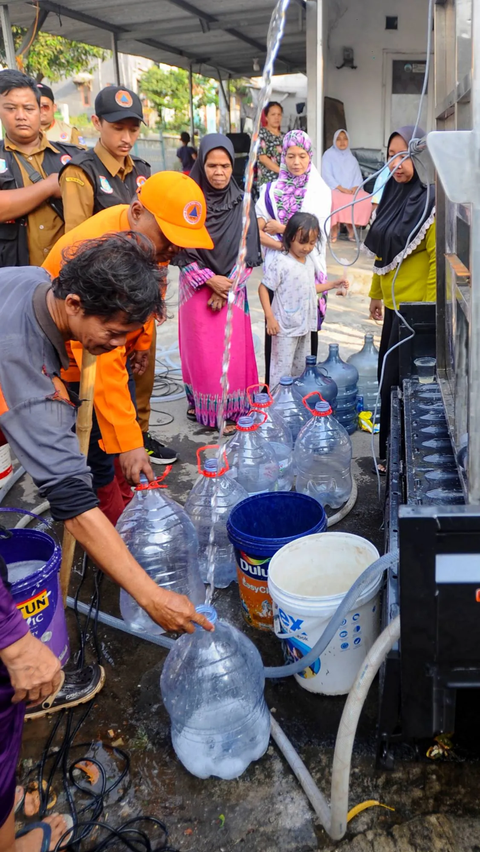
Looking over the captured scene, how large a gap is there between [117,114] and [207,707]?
3105 millimetres

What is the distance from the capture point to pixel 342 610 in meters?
1.96

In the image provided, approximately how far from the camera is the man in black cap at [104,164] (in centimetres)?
358

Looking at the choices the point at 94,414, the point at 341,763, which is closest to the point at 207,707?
the point at 341,763

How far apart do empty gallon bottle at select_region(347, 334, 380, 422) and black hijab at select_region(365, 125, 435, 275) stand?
100cm

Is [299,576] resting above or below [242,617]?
above

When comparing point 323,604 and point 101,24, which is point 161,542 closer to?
point 323,604

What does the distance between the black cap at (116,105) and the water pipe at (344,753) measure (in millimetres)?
3166

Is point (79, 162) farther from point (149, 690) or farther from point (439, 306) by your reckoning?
point (149, 690)

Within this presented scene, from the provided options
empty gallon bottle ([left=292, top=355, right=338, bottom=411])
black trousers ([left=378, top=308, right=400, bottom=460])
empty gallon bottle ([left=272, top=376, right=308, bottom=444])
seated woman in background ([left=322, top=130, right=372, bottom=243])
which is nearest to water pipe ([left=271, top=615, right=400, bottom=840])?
black trousers ([left=378, top=308, right=400, bottom=460])

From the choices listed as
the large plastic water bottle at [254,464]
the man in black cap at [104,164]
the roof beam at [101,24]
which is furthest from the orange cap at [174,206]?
the roof beam at [101,24]

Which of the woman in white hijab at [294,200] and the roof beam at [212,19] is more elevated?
the roof beam at [212,19]

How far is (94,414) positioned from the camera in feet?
10.00

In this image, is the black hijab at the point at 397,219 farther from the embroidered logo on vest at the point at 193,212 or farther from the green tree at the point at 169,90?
the green tree at the point at 169,90

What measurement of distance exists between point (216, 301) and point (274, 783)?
133 inches
